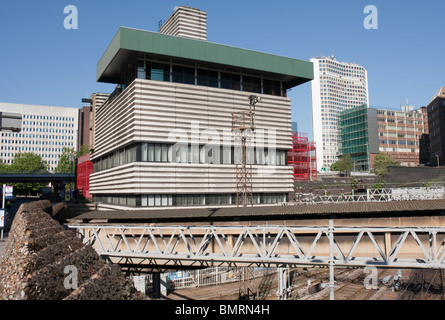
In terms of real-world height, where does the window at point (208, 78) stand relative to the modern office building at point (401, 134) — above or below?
below

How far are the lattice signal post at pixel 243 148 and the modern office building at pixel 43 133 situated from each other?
6476 inches

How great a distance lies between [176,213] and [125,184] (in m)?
14.1

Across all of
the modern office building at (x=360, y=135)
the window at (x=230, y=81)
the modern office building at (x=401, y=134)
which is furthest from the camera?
the modern office building at (x=401, y=134)

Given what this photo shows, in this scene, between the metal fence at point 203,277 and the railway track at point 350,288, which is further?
the metal fence at point 203,277

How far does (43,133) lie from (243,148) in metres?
171

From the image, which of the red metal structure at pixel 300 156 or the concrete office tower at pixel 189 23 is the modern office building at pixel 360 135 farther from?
the concrete office tower at pixel 189 23

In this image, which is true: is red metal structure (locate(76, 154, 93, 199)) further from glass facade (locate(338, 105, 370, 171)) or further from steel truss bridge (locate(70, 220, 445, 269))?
glass facade (locate(338, 105, 370, 171))

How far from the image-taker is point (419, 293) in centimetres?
3934

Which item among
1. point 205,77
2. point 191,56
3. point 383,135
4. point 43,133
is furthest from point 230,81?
point 43,133

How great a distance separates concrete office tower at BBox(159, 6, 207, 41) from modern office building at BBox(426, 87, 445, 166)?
9969cm

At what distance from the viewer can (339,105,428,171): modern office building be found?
5531 inches

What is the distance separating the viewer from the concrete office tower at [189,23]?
41656 mm

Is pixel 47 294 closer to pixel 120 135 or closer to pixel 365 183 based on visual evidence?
pixel 120 135

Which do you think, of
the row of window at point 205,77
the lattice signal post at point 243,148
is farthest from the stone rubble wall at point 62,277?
the lattice signal post at point 243,148
